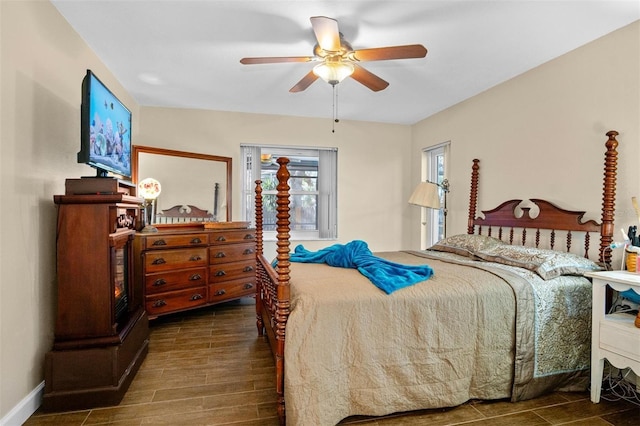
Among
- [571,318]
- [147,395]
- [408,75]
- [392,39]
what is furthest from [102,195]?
[571,318]

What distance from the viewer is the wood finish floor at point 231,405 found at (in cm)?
182

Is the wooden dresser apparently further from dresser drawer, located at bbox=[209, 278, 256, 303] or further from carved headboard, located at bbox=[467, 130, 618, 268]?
carved headboard, located at bbox=[467, 130, 618, 268]

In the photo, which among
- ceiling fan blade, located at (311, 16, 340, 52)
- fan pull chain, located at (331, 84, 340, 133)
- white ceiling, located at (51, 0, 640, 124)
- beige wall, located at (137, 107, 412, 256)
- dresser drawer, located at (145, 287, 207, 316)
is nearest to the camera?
ceiling fan blade, located at (311, 16, 340, 52)

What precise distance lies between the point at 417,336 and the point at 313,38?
2.17 metres

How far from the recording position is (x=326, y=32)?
1923 millimetres

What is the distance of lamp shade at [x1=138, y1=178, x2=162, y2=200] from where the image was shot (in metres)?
3.61

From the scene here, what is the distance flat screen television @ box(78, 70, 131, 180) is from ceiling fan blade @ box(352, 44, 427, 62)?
1645 mm

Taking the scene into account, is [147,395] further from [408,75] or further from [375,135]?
[375,135]

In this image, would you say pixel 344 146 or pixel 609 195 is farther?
pixel 344 146

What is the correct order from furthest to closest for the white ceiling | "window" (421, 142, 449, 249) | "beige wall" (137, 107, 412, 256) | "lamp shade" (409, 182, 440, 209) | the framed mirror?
"window" (421, 142, 449, 249) → "beige wall" (137, 107, 412, 256) → "lamp shade" (409, 182, 440, 209) → the framed mirror → the white ceiling

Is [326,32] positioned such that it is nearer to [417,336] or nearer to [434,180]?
[417,336]

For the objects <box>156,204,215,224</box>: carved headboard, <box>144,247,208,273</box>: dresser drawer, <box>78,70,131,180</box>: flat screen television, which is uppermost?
<box>78,70,131,180</box>: flat screen television

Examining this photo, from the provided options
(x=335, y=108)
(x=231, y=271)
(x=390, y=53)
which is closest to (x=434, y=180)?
(x=335, y=108)

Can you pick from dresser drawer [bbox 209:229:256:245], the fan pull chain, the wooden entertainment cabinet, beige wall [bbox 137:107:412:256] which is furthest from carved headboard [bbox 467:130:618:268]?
the wooden entertainment cabinet
